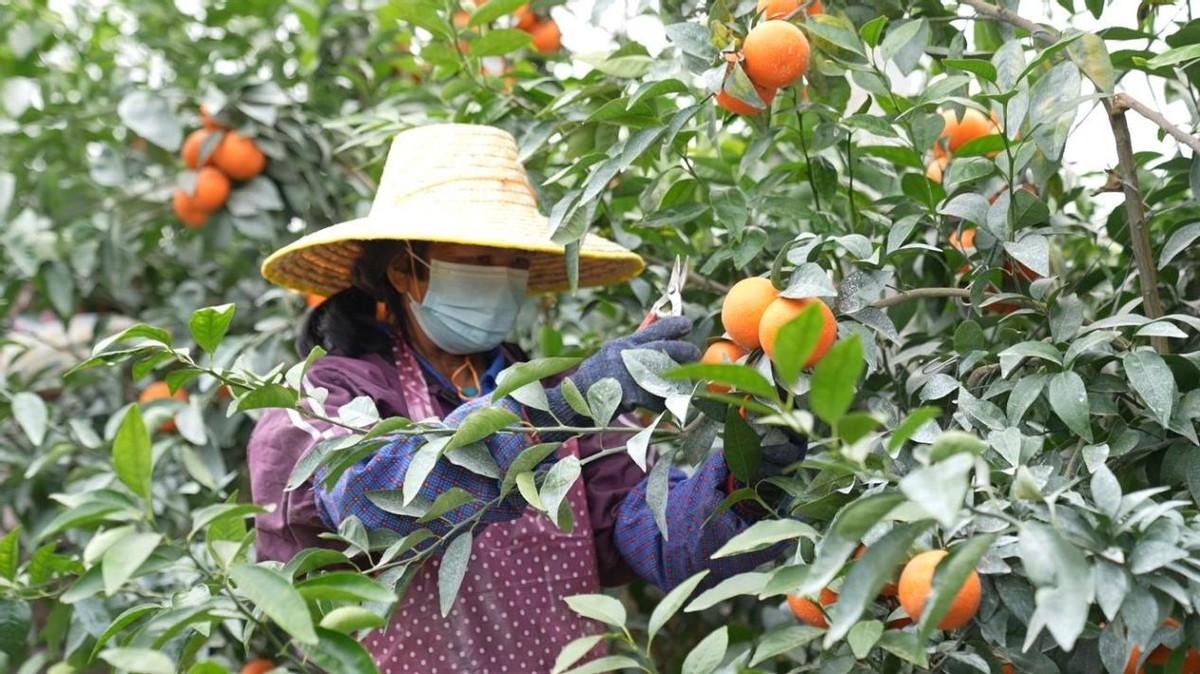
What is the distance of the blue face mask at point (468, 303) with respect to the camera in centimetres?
171

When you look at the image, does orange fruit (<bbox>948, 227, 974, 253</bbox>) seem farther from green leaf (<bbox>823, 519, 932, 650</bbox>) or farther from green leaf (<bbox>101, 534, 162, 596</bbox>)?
green leaf (<bbox>101, 534, 162, 596</bbox>)

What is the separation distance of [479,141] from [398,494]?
1.72ft

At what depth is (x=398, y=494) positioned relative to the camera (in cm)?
135

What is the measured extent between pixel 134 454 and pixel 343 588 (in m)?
0.18

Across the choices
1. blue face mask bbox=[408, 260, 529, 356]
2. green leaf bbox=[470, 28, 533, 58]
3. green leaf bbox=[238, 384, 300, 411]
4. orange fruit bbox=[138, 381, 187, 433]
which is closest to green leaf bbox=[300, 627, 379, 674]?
green leaf bbox=[238, 384, 300, 411]

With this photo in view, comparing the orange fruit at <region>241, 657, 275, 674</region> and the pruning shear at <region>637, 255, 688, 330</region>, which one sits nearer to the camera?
the pruning shear at <region>637, 255, 688, 330</region>

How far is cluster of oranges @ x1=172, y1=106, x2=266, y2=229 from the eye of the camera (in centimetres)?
239

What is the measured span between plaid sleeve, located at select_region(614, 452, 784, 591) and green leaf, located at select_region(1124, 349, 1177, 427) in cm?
43

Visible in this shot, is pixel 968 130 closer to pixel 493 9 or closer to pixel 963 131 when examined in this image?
pixel 963 131

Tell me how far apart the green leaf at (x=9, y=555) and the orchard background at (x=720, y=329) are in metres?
0.01

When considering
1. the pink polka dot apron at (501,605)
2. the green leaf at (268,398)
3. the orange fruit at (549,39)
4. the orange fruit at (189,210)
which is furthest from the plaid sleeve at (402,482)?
A: the orange fruit at (189,210)

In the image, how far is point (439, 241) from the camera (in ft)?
5.57

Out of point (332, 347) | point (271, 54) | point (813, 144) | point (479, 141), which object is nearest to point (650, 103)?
point (813, 144)

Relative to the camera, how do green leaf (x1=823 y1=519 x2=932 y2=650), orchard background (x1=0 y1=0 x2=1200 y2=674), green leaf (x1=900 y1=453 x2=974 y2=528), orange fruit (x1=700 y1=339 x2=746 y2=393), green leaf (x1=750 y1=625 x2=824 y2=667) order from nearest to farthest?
green leaf (x1=900 y1=453 x2=974 y2=528) < green leaf (x1=823 y1=519 x2=932 y2=650) < orchard background (x1=0 y1=0 x2=1200 y2=674) < green leaf (x1=750 y1=625 x2=824 y2=667) < orange fruit (x1=700 y1=339 x2=746 y2=393)
